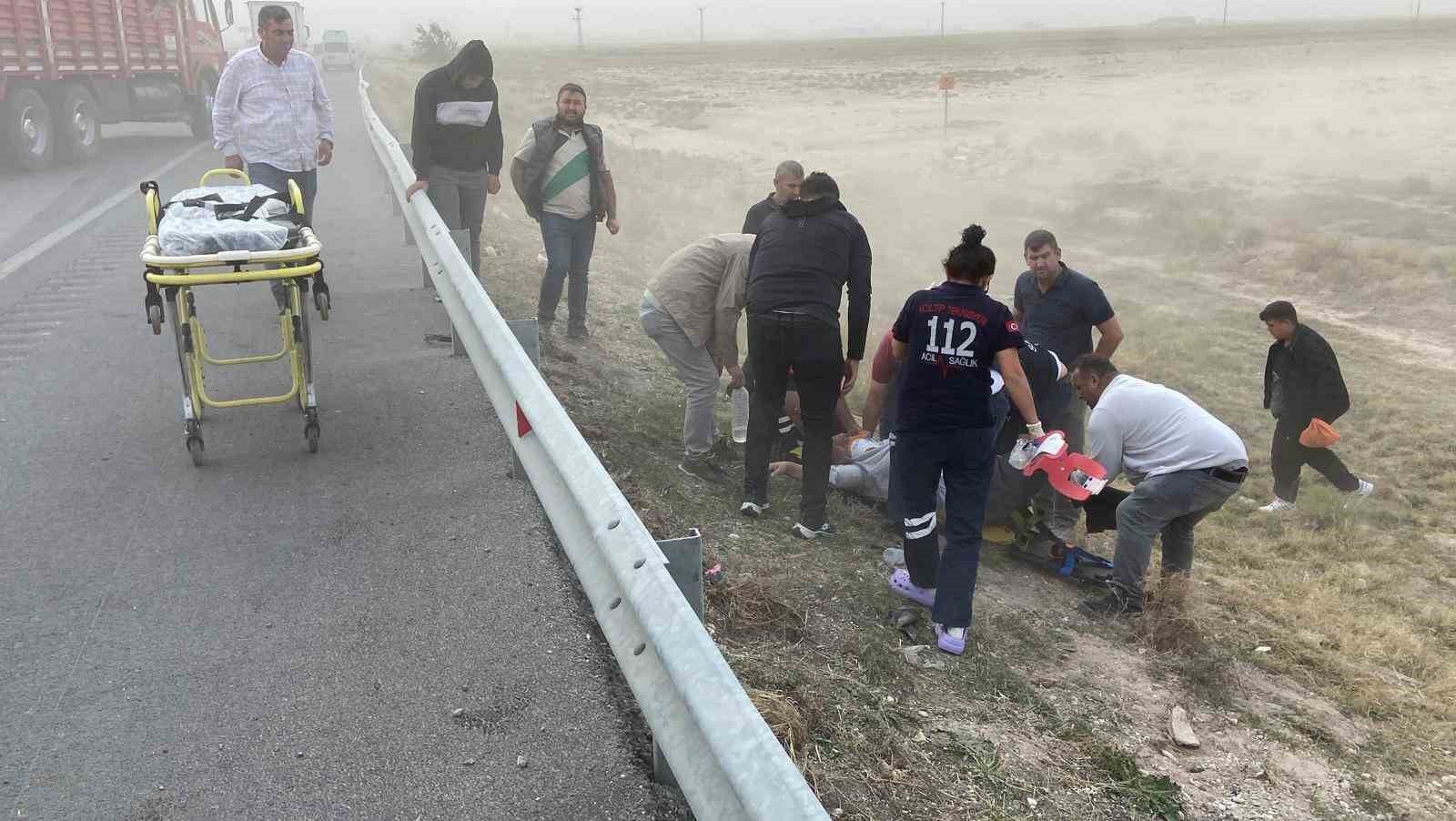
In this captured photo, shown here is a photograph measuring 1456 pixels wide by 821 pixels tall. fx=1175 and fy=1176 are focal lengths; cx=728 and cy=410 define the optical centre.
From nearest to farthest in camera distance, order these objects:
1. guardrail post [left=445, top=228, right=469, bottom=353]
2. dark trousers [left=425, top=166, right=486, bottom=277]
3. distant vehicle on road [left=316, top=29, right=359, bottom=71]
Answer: guardrail post [left=445, top=228, right=469, bottom=353] → dark trousers [left=425, top=166, right=486, bottom=277] → distant vehicle on road [left=316, top=29, right=359, bottom=71]

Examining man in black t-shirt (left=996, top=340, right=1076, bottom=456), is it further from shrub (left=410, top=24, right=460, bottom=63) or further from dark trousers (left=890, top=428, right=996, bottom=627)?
shrub (left=410, top=24, right=460, bottom=63)

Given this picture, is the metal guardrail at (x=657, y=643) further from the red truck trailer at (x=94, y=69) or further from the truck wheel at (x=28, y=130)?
the red truck trailer at (x=94, y=69)

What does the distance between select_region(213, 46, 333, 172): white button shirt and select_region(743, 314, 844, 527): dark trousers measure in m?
3.48

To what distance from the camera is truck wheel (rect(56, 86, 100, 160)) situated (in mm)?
15727

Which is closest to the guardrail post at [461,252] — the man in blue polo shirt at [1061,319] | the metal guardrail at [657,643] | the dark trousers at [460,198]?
the dark trousers at [460,198]

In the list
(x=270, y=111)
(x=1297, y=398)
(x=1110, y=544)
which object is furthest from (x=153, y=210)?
(x=1297, y=398)

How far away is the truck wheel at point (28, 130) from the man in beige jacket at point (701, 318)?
1194cm

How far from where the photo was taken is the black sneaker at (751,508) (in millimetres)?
6012

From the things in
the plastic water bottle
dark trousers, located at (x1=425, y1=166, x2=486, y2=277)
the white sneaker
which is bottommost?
the white sneaker

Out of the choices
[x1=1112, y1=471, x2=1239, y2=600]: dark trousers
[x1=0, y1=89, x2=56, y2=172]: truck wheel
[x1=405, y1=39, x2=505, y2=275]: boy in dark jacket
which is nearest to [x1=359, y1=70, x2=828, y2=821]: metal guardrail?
[x1=1112, y1=471, x2=1239, y2=600]: dark trousers

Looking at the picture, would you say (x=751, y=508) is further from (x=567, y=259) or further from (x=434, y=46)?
(x=434, y=46)

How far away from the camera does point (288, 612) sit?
3785mm

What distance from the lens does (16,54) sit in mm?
14500

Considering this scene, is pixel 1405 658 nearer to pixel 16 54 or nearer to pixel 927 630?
pixel 927 630
